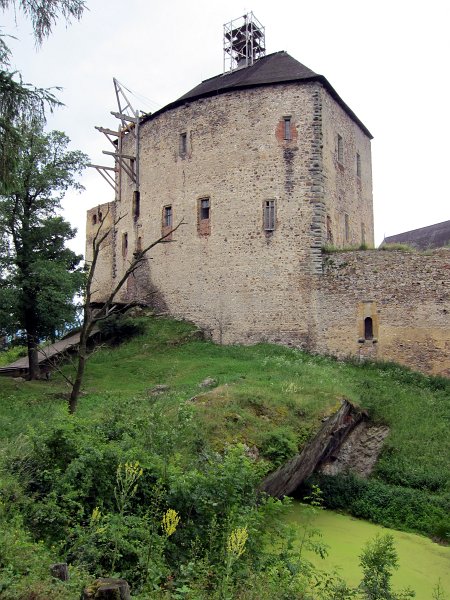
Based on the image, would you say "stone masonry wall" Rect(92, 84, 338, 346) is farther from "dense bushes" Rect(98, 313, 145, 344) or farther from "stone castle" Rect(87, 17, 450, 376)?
"dense bushes" Rect(98, 313, 145, 344)

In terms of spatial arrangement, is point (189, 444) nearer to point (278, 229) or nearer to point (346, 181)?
point (278, 229)

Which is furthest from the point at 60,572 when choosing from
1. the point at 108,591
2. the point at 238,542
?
the point at 238,542

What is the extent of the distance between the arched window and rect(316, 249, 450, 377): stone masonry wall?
14cm

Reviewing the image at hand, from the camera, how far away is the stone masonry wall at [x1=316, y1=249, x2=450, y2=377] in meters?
19.3

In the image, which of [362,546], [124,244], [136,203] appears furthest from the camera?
[124,244]

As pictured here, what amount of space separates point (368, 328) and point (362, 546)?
35.0 ft

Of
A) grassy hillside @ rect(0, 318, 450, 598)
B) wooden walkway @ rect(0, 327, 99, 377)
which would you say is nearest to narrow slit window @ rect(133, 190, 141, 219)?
wooden walkway @ rect(0, 327, 99, 377)

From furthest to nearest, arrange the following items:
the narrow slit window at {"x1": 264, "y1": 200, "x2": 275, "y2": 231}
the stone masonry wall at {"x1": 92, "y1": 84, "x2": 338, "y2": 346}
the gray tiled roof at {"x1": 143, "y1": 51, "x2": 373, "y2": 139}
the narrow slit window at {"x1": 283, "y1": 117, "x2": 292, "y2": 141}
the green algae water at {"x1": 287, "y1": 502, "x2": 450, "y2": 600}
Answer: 1. the gray tiled roof at {"x1": 143, "y1": 51, "x2": 373, "y2": 139}
2. the narrow slit window at {"x1": 283, "y1": 117, "x2": 292, "y2": 141}
3. the narrow slit window at {"x1": 264, "y1": 200, "x2": 275, "y2": 231}
4. the stone masonry wall at {"x1": 92, "y1": 84, "x2": 338, "y2": 346}
5. the green algae water at {"x1": 287, "y1": 502, "x2": 450, "y2": 600}

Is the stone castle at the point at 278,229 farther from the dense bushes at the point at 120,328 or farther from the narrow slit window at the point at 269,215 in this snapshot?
the dense bushes at the point at 120,328

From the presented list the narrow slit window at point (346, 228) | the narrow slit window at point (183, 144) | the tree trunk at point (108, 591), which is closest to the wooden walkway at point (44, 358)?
the narrow slit window at point (183, 144)

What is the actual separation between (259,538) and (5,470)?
127 inches

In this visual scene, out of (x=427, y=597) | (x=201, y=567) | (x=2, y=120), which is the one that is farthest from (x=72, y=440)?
(x=427, y=597)

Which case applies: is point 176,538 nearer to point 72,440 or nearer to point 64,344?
point 72,440

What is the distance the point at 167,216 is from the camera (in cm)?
2620
